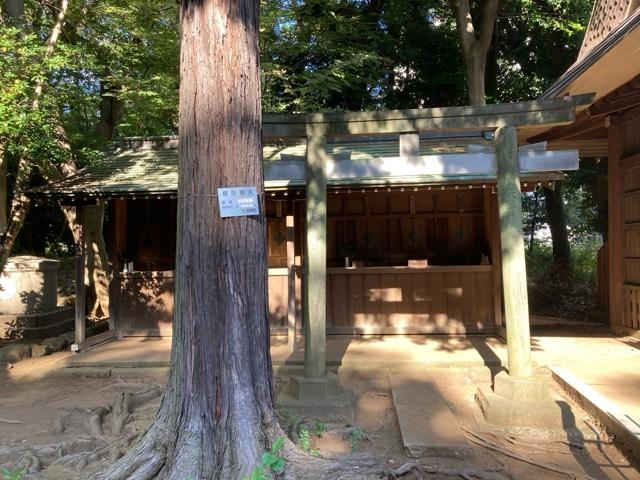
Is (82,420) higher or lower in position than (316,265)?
lower

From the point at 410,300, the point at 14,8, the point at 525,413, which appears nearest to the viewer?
the point at 525,413

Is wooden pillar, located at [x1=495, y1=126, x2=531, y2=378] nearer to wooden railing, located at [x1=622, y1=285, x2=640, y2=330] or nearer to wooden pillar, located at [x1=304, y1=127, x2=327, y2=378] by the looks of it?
wooden pillar, located at [x1=304, y1=127, x2=327, y2=378]

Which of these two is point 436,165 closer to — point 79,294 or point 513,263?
point 513,263

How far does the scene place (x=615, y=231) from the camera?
8352mm

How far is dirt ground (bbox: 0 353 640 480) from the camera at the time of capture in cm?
390

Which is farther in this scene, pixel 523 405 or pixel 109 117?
pixel 109 117

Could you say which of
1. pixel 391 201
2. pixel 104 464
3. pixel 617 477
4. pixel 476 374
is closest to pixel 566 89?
pixel 391 201

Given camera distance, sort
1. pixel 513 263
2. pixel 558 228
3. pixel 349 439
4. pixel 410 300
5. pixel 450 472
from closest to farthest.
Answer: pixel 450 472 < pixel 349 439 < pixel 513 263 < pixel 410 300 < pixel 558 228

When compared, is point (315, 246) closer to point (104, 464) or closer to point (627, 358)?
point (104, 464)

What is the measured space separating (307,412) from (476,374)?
2.67m

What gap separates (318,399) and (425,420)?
3.70 feet

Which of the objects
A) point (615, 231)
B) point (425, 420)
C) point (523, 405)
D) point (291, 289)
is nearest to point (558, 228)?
point (615, 231)

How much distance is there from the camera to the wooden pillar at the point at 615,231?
8242 millimetres

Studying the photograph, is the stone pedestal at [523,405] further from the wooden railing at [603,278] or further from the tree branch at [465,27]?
the tree branch at [465,27]
